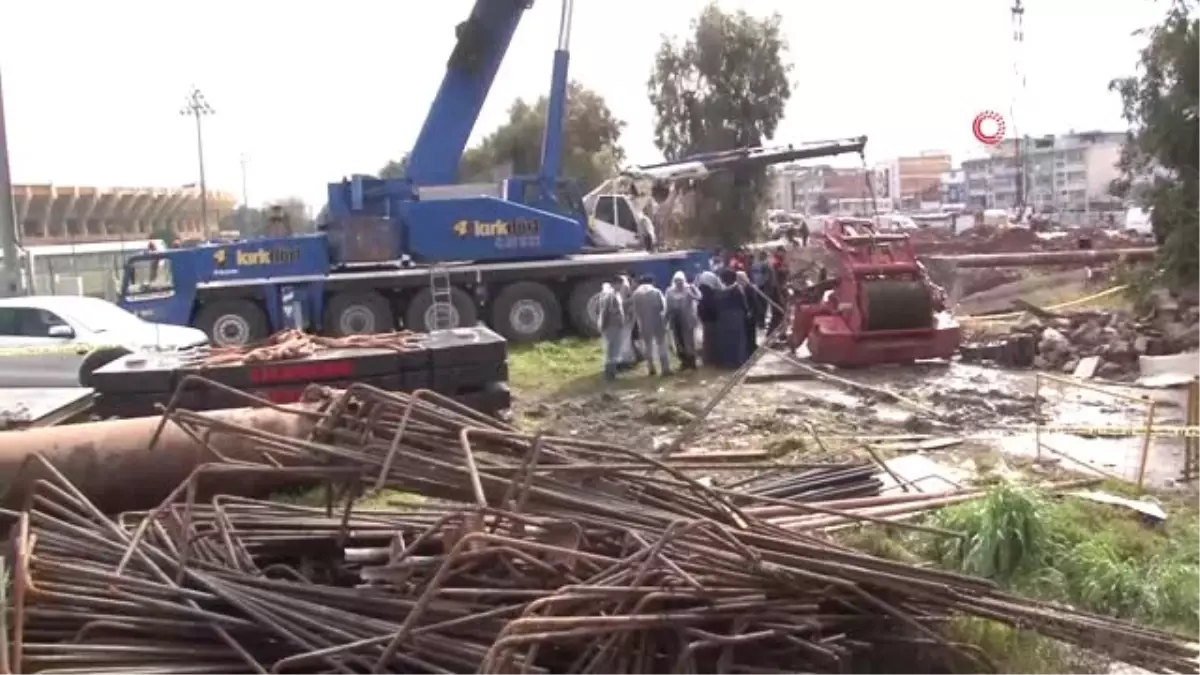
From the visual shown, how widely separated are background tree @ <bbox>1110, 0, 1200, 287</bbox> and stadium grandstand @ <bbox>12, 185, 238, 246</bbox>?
173ft

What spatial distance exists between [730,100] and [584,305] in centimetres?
2205

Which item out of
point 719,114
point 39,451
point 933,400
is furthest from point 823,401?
point 719,114

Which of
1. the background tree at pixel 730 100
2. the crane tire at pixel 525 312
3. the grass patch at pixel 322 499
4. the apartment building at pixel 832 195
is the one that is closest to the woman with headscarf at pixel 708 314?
the crane tire at pixel 525 312

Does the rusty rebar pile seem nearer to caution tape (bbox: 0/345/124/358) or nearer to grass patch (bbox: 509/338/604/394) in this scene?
caution tape (bbox: 0/345/124/358)

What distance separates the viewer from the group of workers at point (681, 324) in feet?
52.6

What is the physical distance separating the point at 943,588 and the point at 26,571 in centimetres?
378

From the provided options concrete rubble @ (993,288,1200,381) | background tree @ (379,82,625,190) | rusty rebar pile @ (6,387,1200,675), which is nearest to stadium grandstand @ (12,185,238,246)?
background tree @ (379,82,625,190)

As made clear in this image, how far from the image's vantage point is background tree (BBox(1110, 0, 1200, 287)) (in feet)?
49.9

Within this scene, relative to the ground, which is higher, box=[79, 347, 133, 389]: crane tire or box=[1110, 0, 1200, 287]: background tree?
box=[1110, 0, 1200, 287]: background tree

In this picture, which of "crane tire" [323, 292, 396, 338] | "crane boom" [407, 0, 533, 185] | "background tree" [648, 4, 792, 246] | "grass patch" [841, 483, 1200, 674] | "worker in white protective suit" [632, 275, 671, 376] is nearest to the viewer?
"grass patch" [841, 483, 1200, 674]

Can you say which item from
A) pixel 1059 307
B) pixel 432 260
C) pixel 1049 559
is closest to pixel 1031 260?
pixel 1059 307

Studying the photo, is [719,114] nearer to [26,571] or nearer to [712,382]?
[712,382]

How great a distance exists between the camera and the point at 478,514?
213 inches

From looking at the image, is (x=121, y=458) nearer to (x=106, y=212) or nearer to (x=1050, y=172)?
(x=106, y=212)
